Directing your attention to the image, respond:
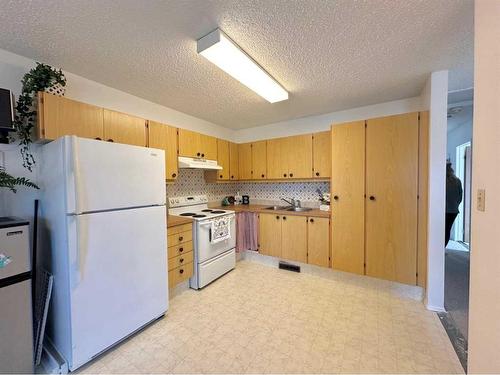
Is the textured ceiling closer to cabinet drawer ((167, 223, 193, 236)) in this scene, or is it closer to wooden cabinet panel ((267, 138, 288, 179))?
wooden cabinet panel ((267, 138, 288, 179))

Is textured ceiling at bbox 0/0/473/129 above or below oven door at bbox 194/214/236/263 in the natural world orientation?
above

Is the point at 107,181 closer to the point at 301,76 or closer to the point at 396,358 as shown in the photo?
the point at 301,76

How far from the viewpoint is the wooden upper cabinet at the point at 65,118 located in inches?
66.2

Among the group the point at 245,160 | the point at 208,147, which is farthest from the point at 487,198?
the point at 245,160

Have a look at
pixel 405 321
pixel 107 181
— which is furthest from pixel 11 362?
pixel 405 321

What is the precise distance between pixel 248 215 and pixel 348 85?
2300 millimetres

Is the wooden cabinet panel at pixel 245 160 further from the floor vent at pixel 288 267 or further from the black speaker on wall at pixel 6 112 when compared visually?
the black speaker on wall at pixel 6 112

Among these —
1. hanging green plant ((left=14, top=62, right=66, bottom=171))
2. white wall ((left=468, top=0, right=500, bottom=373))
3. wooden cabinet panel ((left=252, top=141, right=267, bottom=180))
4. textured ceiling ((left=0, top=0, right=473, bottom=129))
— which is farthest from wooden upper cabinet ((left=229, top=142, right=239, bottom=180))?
Answer: white wall ((left=468, top=0, right=500, bottom=373))

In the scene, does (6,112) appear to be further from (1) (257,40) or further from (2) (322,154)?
(2) (322,154)

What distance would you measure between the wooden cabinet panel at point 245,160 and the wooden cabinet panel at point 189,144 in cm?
105

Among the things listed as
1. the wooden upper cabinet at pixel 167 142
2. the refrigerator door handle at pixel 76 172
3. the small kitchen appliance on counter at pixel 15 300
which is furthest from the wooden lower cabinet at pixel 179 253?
the small kitchen appliance on counter at pixel 15 300

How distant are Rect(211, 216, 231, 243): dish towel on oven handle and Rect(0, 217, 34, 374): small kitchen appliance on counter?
171 centimetres

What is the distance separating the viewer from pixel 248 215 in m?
3.50

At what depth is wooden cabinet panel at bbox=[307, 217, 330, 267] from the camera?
9.32ft
